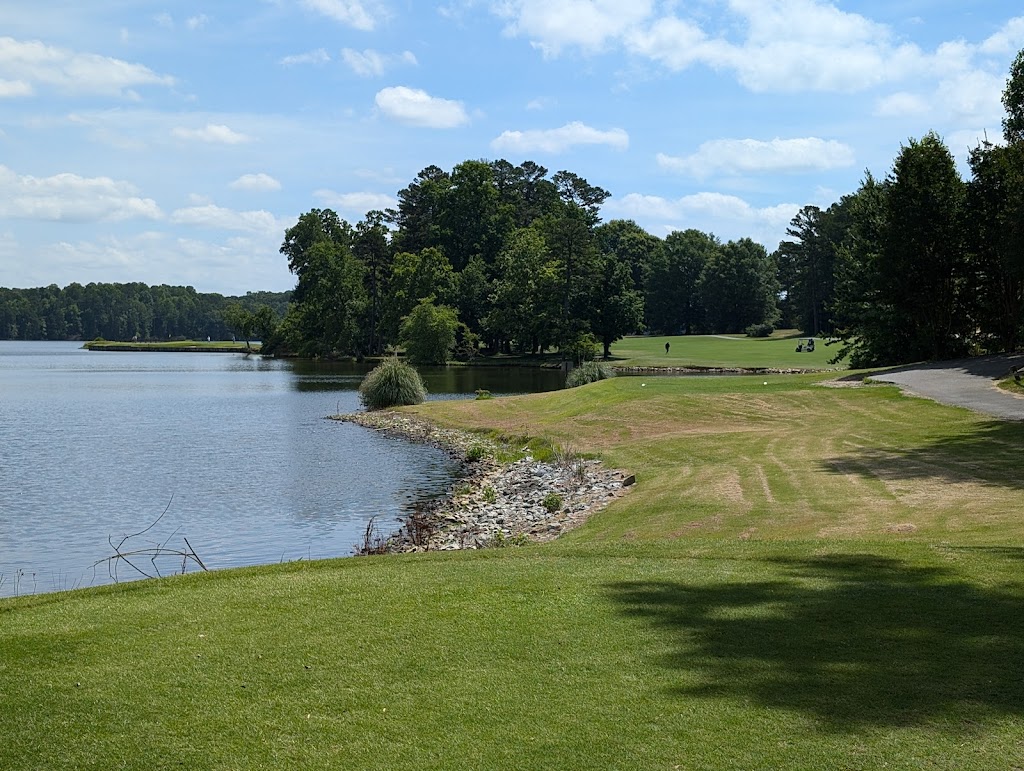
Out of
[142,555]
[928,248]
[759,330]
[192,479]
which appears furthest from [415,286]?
[142,555]

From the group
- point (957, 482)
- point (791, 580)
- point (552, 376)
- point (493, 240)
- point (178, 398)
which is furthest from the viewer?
point (493, 240)

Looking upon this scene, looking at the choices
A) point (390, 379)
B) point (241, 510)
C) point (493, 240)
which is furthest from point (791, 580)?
point (493, 240)

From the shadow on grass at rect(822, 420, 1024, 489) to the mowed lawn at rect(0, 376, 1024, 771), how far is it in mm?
5049

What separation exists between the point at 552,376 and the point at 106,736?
7502 centimetres

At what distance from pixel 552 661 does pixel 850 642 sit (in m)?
2.39

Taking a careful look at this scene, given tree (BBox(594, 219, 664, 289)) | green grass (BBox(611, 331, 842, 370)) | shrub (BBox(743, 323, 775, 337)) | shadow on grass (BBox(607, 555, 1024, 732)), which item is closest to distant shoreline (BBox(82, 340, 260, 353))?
tree (BBox(594, 219, 664, 289))

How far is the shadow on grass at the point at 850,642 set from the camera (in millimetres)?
6520

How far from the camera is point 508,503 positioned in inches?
965

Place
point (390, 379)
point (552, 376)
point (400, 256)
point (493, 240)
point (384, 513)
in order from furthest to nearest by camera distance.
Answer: point (493, 240) < point (400, 256) < point (552, 376) < point (390, 379) < point (384, 513)

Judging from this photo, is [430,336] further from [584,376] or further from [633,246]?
[633,246]

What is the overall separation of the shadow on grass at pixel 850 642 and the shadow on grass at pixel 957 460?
9167 millimetres

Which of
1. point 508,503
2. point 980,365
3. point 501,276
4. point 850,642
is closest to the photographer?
point 850,642

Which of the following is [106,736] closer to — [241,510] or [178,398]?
[241,510]

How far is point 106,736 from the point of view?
6.21 meters
